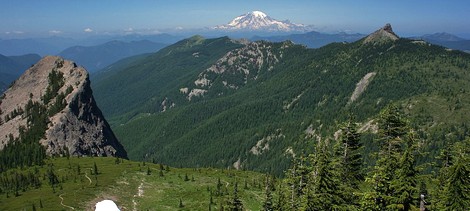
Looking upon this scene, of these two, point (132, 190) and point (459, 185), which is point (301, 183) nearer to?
point (459, 185)

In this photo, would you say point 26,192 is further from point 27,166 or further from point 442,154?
point 442,154

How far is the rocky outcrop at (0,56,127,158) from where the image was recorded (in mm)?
148250

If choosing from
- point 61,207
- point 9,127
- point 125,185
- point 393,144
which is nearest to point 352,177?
point 393,144

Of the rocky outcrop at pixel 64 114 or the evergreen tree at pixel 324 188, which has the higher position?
the evergreen tree at pixel 324 188

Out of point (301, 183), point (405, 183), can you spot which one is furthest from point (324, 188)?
point (405, 183)

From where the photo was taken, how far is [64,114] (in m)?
153

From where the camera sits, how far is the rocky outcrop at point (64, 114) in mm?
148250

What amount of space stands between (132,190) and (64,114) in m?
83.0

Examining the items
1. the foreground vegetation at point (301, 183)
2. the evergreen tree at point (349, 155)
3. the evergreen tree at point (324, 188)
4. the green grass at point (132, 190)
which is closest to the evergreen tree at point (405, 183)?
the foreground vegetation at point (301, 183)

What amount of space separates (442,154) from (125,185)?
2807 inches

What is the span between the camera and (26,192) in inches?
3447

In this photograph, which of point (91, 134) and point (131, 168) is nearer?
point (131, 168)

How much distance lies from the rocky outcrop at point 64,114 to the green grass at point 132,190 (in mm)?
36041

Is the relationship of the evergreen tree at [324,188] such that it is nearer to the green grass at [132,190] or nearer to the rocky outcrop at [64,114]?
the green grass at [132,190]
